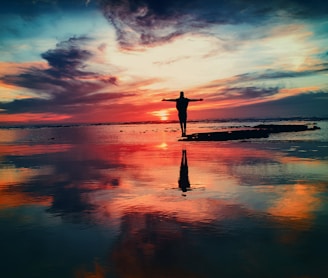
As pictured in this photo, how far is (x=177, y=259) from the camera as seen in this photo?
884 cm

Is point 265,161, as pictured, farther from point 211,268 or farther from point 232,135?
point 232,135

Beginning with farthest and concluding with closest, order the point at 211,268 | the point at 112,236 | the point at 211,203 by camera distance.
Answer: the point at 211,203
the point at 112,236
the point at 211,268

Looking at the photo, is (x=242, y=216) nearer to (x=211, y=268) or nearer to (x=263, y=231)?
(x=263, y=231)

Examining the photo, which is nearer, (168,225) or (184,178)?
(168,225)

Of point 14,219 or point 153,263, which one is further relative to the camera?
point 14,219

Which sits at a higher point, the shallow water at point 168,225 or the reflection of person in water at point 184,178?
the reflection of person in water at point 184,178

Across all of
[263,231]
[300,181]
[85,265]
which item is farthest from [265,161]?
[85,265]

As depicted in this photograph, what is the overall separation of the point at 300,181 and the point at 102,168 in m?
14.3

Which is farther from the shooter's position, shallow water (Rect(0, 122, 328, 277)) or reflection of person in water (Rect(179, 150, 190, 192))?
reflection of person in water (Rect(179, 150, 190, 192))

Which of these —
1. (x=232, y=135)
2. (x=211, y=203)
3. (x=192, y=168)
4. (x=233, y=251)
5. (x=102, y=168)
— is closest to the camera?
(x=233, y=251)

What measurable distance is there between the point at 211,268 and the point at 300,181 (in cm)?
1185

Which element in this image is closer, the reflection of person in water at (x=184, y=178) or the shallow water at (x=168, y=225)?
the shallow water at (x=168, y=225)

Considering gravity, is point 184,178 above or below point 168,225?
above

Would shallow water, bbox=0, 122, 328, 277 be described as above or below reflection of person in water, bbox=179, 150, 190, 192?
below
